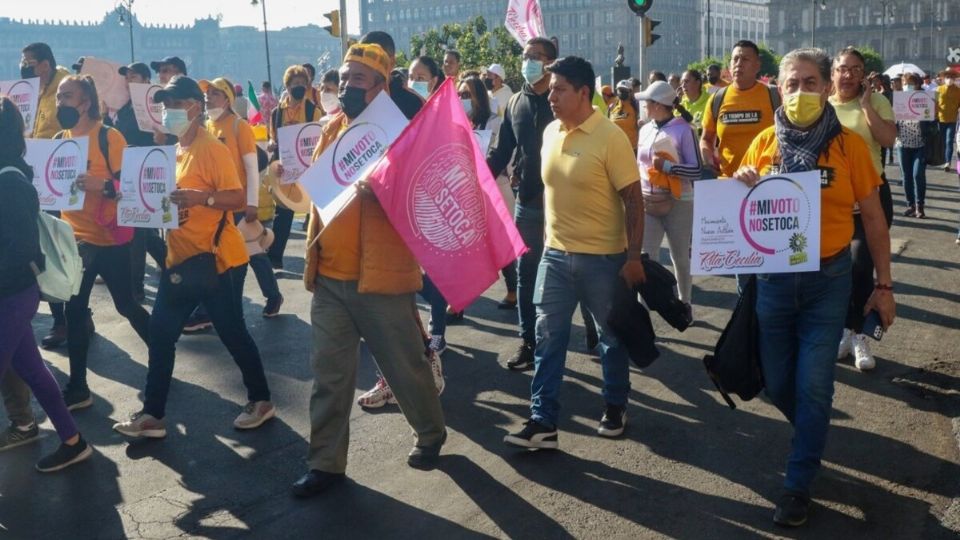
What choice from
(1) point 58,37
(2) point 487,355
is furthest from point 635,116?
(1) point 58,37

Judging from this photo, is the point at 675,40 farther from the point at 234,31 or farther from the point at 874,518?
the point at 874,518

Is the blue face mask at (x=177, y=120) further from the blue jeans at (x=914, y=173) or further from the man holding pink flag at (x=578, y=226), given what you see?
the blue jeans at (x=914, y=173)

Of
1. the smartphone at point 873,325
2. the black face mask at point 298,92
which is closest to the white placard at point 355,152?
the smartphone at point 873,325

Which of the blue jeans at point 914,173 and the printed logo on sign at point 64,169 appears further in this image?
the blue jeans at point 914,173

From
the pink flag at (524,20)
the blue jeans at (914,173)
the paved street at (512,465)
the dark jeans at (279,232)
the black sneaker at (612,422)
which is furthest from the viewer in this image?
the blue jeans at (914,173)

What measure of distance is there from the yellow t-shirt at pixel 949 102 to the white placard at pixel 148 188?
16342 mm

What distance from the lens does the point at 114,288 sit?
6.96 meters

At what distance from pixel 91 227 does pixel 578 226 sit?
3.17m

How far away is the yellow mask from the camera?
457 cm

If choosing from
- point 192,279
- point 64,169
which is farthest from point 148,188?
point 64,169

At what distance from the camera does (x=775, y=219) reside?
4.67 metres

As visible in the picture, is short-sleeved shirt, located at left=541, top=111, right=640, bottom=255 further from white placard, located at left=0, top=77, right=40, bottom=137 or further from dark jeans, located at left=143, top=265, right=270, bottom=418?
white placard, located at left=0, top=77, right=40, bottom=137

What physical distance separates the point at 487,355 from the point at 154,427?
253cm

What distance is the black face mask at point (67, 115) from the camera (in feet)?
22.4
